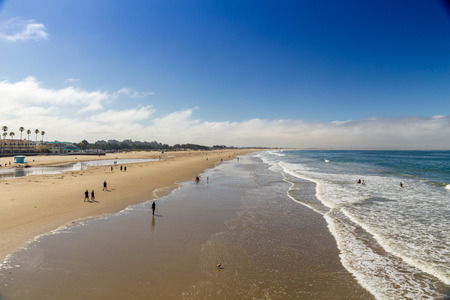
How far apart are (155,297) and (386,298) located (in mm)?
8121

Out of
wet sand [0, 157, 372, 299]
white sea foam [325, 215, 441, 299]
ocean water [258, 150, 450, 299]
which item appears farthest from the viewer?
ocean water [258, 150, 450, 299]

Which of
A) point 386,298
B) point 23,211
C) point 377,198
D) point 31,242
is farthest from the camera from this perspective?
point 377,198

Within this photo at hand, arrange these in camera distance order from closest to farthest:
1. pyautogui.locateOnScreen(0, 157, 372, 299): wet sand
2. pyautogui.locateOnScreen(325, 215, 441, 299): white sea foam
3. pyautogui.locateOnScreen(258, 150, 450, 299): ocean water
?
pyautogui.locateOnScreen(0, 157, 372, 299): wet sand → pyautogui.locateOnScreen(325, 215, 441, 299): white sea foam → pyautogui.locateOnScreen(258, 150, 450, 299): ocean water

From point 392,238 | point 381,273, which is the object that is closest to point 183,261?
point 381,273

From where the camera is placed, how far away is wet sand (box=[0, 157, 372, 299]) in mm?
7832

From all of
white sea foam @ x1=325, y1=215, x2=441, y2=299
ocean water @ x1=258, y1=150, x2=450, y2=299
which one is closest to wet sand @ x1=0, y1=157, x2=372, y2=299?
white sea foam @ x1=325, y1=215, x2=441, y2=299

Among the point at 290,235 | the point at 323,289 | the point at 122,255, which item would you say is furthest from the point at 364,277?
the point at 122,255

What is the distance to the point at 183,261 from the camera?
385 inches

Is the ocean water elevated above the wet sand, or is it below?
below

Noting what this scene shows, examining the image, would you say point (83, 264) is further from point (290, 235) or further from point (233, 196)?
point (233, 196)

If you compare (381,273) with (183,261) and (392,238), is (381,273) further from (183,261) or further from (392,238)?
(183,261)

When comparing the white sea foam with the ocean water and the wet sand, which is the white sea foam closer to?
the ocean water

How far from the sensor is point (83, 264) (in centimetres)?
937

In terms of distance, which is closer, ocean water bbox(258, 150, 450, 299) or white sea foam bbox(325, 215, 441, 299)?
white sea foam bbox(325, 215, 441, 299)
